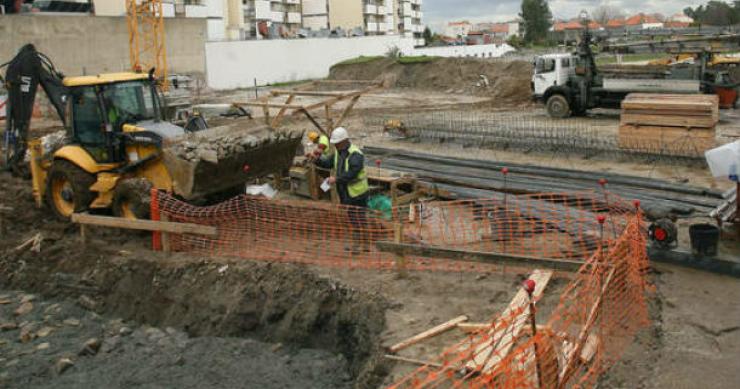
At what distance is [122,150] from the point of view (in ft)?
34.9

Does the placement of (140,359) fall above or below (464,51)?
below

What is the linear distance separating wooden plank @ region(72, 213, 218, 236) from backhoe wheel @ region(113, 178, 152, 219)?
35 cm

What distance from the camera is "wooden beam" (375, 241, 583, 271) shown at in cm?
685

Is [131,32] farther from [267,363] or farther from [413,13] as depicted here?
[413,13]

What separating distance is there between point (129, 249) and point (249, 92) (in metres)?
32.3

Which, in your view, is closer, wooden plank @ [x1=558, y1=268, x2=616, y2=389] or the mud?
wooden plank @ [x1=558, y1=268, x2=616, y2=389]

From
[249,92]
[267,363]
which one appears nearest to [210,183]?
[267,363]

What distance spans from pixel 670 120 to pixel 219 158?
417 inches

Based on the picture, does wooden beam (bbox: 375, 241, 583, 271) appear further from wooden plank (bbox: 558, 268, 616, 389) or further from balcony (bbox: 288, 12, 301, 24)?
balcony (bbox: 288, 12, 301, 24)

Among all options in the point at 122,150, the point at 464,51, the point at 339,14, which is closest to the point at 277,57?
the point at 464,51

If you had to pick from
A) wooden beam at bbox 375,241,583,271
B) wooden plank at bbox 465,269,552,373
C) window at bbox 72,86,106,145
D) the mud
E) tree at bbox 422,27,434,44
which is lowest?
the mud

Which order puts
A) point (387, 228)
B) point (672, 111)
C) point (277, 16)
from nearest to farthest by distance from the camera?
1. point (387, 228)
2. point (672, 111)
3. point (277, 16)

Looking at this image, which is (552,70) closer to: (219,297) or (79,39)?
(219,297)

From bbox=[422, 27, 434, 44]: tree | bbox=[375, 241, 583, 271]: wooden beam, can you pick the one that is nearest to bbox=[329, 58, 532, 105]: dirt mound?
bbox=[375, 241, 583, 271]: wooden beam
